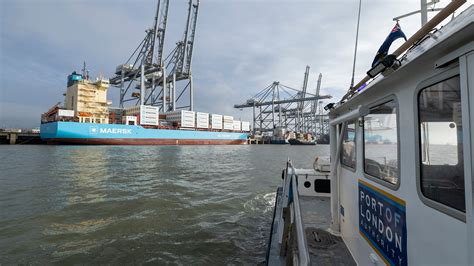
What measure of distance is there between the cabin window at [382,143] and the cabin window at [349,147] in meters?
0.38

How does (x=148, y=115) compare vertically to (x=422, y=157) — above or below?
above

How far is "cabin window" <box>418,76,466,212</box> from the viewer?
1323 mm

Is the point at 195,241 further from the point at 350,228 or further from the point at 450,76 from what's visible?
the point at 450,76

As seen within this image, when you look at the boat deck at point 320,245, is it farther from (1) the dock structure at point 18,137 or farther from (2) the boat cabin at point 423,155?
(1) the dock structure at point 18,137

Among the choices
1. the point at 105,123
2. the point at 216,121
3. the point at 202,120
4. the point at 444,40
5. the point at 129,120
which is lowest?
the point at 444,40

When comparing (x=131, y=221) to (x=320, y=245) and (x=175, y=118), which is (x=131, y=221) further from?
(x=175, y=118)

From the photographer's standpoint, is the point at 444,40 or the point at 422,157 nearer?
the point at 444,40

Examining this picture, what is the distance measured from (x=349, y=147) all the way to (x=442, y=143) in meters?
1.77

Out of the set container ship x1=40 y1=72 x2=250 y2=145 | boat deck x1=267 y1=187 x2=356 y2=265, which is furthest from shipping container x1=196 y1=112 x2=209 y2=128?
boat deck x1=267 y1=187 x2=356 y2=265

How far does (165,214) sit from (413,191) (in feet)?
18.9

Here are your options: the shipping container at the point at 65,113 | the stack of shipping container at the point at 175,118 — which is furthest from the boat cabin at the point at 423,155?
the stack of shipping container at the point at 175,118

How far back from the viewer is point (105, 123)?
38.0m

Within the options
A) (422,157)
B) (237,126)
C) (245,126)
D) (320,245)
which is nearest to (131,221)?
(320,245)

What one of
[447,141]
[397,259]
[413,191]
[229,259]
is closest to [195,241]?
[229,259]
